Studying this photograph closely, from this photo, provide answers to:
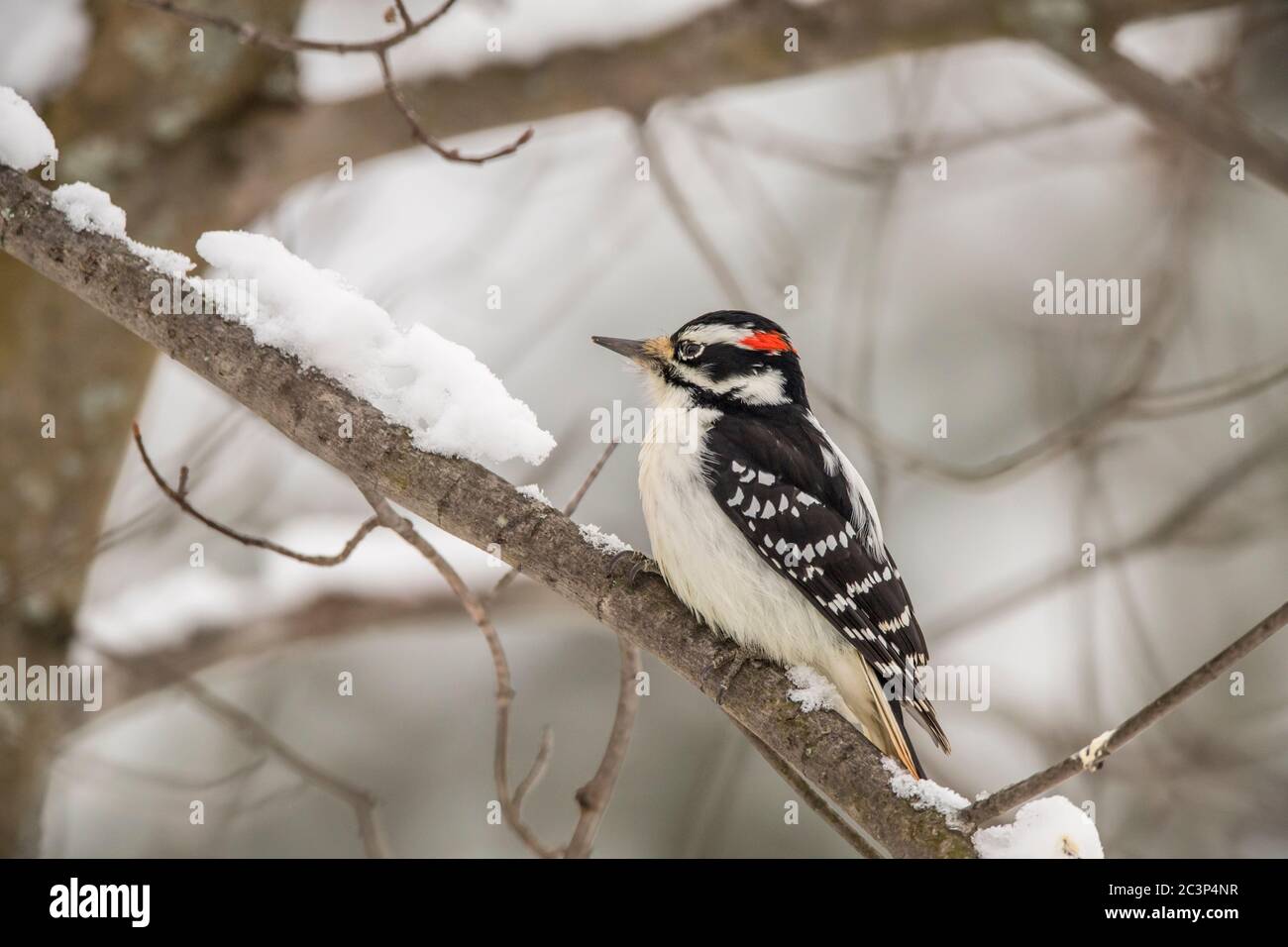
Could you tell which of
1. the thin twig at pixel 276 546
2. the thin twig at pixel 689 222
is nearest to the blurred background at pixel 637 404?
the thin twig at pixel 689 222

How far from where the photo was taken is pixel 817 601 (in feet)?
11.9

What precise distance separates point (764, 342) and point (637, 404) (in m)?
0.74

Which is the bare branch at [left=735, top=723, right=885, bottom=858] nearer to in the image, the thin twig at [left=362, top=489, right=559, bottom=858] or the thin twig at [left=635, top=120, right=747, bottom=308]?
the thin twig at [left=362, top=489, right=559, bottom=858]

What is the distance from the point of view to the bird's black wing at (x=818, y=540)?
363cm

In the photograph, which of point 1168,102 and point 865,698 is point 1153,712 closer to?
point 865,698

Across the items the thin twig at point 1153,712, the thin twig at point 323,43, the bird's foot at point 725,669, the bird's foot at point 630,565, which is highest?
the thin twig at point 323,43

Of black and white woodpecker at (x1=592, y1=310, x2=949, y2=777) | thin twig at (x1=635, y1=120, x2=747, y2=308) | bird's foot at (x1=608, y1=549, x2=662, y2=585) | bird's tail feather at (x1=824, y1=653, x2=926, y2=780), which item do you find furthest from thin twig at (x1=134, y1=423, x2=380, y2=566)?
thin twig at (x1=635, y1=120, x2=747, y2=308)

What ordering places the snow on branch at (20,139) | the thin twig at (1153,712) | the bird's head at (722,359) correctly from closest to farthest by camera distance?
the thin twig at (1153,712)
the snow on branch at (20,139)
the bird's head at (722,359)

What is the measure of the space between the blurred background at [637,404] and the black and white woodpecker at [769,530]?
0.45 meters

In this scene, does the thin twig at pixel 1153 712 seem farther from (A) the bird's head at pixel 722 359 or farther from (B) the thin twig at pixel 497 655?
(A) the bird's head at pixel 722 359

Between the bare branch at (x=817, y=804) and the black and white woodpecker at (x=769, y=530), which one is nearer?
the bare branch at (x=817, y=804)
